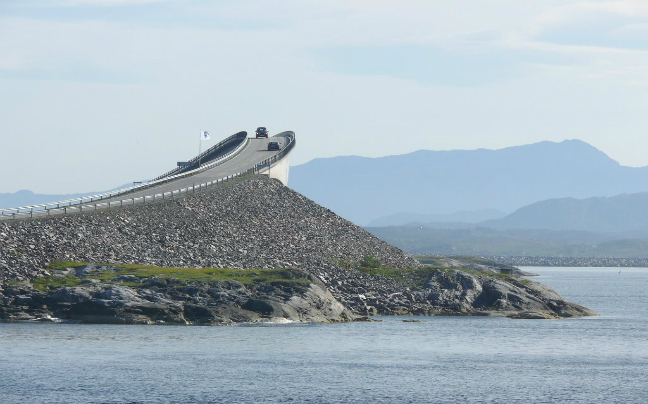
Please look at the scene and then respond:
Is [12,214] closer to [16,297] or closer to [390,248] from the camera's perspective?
[16,297]

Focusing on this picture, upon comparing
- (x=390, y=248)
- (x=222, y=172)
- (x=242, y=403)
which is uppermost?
(x=222, y=172)

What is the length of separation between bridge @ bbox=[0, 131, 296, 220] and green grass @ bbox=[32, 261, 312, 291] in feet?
34.4

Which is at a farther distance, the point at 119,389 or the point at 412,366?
the point at 412,366

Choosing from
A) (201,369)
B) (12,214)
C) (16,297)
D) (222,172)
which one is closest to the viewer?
(201,369)

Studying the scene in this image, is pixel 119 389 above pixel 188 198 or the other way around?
the other way around

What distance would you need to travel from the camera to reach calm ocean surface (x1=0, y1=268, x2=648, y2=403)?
63.0 m

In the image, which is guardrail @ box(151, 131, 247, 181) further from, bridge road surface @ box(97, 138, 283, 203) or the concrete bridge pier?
the concrete bridge pier

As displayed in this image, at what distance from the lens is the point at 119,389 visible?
206ft

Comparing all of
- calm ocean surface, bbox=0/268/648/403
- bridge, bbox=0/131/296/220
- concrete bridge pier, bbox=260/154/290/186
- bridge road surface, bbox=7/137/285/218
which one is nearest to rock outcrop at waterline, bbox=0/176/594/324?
bridge, bbox=0/131/296/220

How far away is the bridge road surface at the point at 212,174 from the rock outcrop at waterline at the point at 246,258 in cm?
398

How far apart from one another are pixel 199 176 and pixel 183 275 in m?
50.0

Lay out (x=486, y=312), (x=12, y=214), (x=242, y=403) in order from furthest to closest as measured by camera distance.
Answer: (x=486, y=312) < (x=12, y=214) < (x=242, y=403)

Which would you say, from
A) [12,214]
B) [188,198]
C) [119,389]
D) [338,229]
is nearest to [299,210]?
[338,229]

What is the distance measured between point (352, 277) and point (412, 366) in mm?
42055
